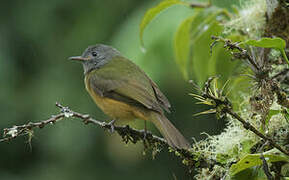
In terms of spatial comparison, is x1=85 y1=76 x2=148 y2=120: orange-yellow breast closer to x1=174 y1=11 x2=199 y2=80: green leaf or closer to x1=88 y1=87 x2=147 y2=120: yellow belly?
x1=88 y1=87 x2=147 y2=120: yellow belly

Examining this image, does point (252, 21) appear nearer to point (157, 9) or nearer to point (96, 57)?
point (157, 9)

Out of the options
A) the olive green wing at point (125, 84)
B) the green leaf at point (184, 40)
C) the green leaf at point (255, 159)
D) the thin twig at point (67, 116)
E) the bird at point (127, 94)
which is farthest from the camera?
the olive green wing at point (125, 84)

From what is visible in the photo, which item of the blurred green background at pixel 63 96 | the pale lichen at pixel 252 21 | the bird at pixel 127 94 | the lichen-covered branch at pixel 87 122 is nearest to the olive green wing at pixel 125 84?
the bird at pixel 127 94

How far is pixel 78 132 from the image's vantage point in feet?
22.2

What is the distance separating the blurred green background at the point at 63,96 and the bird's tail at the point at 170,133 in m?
3.13

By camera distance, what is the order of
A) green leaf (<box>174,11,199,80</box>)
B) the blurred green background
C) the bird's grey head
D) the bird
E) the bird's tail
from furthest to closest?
the blurred green background < the bird's grey head < the bird < green leaf (<box>174,11,199,80</box>) < the bird's tail

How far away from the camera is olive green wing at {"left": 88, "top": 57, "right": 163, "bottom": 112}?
9.98 feet

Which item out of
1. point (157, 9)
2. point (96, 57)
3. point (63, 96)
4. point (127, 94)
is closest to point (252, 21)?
point (157, 9)

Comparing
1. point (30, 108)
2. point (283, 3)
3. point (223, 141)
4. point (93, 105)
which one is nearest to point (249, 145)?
point (223, 141)

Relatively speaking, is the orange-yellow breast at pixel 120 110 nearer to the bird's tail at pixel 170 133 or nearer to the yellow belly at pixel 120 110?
the yellow belly at pixel 120 110

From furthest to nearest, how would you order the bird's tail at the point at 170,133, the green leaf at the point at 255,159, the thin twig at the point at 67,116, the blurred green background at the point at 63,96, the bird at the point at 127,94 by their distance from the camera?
the blurred green background at the point at 63,96, the bird at the point at 127,94, the bird's tail at the point at 170,133, the thin twig at the point at 67,116, the green leaf at the point at 255,159

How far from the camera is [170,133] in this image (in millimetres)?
2379

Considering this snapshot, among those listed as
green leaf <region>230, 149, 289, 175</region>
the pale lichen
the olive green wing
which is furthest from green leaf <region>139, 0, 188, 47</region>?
green leaf <region>230, 149, 289, 175</region>

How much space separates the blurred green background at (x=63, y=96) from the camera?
22.1ft
